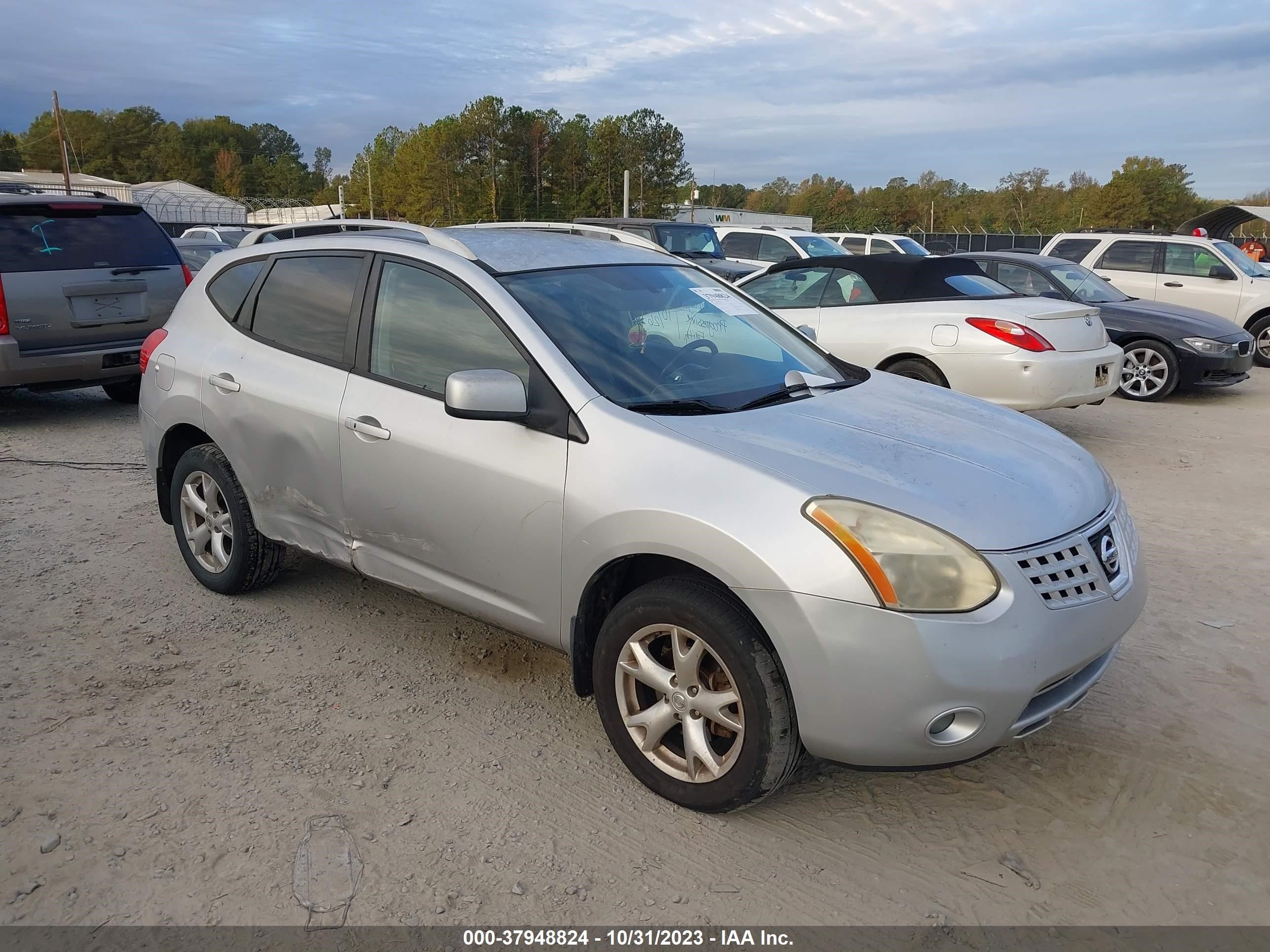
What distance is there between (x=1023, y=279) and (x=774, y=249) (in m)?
8.17

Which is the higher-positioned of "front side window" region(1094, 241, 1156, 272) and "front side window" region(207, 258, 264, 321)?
"front side window" region(207, 258, 264, 321)

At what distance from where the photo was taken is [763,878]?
2.67 meters

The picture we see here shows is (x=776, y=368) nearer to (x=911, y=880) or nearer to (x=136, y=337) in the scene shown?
(x=911, y=880)

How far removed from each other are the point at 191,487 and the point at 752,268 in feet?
42.6

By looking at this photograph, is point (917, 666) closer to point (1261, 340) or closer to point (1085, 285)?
point (1085, 285)

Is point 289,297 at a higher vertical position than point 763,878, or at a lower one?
higher

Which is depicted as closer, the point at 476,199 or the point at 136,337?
the point at 136,337

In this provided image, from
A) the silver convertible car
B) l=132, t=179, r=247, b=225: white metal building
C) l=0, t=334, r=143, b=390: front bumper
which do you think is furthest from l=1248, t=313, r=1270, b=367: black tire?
l=132, t=179, r=247, b=225: white metal building

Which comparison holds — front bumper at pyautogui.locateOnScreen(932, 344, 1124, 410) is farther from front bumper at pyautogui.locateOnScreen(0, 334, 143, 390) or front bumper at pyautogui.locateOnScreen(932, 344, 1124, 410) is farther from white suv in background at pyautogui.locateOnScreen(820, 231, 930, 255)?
white suv in background at pyautogui.locateOnScreen(820, 231, 930, 255)

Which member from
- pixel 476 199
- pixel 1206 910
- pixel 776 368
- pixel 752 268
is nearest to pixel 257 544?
pixel 776 368

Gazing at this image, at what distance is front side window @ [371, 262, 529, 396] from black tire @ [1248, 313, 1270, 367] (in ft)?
42.2

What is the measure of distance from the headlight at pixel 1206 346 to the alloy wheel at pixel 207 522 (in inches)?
382

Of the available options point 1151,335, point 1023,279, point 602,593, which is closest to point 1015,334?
point 1023,279

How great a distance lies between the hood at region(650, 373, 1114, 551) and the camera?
2.69m
